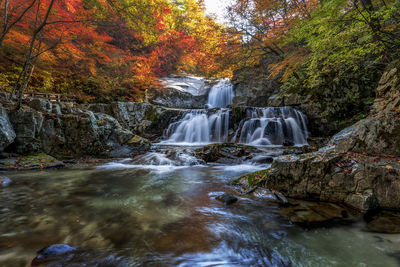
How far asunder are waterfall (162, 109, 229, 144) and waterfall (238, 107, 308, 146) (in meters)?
1.68

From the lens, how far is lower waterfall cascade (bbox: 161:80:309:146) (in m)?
11.0

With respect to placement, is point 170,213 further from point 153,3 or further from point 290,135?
point 290,135

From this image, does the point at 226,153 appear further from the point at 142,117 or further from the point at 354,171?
the point at 142,117

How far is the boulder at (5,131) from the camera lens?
5996 millimetres

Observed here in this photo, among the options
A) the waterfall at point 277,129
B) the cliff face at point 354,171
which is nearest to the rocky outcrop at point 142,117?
the waterfall at point 277,129

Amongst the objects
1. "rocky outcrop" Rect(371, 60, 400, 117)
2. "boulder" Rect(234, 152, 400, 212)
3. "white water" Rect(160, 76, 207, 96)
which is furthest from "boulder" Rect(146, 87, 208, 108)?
"boulder" Rect(234, 152, 400, 212)

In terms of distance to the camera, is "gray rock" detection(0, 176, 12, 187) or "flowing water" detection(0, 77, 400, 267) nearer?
"flowing water" detection(0, 77, 400, 267)

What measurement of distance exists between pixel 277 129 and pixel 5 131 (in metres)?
12.4

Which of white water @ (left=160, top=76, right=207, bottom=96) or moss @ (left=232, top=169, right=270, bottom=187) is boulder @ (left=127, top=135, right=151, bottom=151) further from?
white water @ (left=160, top=76, right=207, bottom=96)

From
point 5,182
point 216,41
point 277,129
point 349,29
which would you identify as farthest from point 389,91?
point 5,182

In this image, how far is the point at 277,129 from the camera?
11.1 metres

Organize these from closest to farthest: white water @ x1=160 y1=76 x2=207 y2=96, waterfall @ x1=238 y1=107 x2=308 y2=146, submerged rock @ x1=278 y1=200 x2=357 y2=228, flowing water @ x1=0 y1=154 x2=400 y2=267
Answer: flowing water @ x1=0 y1=154 x2=400 y2=267 < submerged rock @ x1=278 y1=200 x2=357 y2=228 < waterfall @ x1=238 y1=107 x2=308 y2=146 < white water @ x1=160 y1=76 x2=207 y2=96

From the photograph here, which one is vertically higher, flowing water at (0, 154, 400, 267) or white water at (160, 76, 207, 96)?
white water at (160, 76, 207, 96)

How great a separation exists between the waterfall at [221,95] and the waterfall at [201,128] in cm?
625
